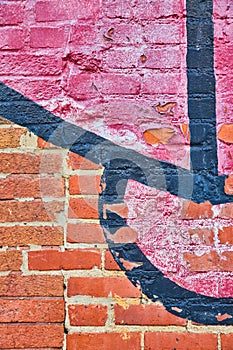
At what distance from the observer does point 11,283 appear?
56.5 inches

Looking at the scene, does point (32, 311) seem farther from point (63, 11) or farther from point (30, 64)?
point (63, 11)

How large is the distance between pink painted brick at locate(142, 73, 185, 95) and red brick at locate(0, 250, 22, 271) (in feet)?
2.05

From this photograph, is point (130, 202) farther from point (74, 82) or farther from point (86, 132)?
point (74, 82)

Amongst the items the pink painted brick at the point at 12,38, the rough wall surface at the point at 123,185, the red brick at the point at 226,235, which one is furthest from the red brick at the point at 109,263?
the pink painted brick at the point at 12,38

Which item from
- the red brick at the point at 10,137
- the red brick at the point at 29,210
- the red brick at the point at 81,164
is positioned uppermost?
the red brick at the point at 10,137

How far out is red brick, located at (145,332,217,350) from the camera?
55.3 inches

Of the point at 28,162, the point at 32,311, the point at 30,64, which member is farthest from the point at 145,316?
the point at 30,64

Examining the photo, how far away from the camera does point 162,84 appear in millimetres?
1429

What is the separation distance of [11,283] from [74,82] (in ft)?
2.08

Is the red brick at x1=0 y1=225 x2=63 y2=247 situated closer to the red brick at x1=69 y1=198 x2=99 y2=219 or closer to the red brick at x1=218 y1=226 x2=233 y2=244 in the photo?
the red brick at x1=69 y1=198 x2=99 y2=219

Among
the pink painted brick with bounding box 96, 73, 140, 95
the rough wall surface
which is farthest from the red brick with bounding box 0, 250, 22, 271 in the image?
the pink painted brick with bounding box 96, 73, 140, 95

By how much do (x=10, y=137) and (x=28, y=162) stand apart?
10 cm

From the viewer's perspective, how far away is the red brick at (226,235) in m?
1.42

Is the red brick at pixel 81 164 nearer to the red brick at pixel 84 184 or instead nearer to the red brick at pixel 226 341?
the red brick at pixel 84 184
